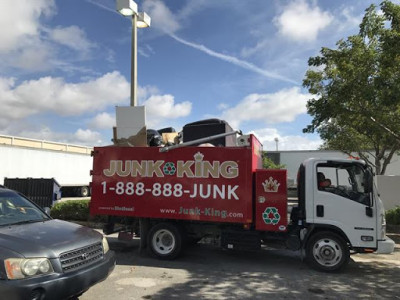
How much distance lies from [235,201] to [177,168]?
56.5 inches

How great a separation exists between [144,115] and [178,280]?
12.5 ft

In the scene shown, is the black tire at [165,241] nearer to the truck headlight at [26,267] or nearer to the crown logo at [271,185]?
the crown logo at [271,185]

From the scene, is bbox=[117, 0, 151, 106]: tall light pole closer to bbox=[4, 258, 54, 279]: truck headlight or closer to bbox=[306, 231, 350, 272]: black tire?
bbox=[306, 231, 350, 272]: black tire

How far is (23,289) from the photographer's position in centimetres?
389

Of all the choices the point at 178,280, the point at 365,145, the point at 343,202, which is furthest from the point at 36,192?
the point at 365,145

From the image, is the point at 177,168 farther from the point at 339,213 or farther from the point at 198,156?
the point at 339,213

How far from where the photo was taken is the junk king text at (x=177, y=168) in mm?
7910

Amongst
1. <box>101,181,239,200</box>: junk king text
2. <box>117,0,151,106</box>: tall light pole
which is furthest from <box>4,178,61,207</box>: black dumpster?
<box>101,181,239,200</box>: junk king text

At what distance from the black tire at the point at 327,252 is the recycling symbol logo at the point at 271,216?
0.77 m

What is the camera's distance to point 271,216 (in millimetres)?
7660

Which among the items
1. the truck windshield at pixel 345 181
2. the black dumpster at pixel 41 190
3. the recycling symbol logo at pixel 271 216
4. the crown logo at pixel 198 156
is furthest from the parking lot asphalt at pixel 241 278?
the black dumpster at pixel 41 190

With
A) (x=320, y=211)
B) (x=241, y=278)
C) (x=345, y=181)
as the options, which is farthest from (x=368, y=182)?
(x=241, y=278)

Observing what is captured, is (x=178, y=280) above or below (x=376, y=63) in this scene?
below

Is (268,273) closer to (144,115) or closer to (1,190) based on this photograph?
(144,115)
